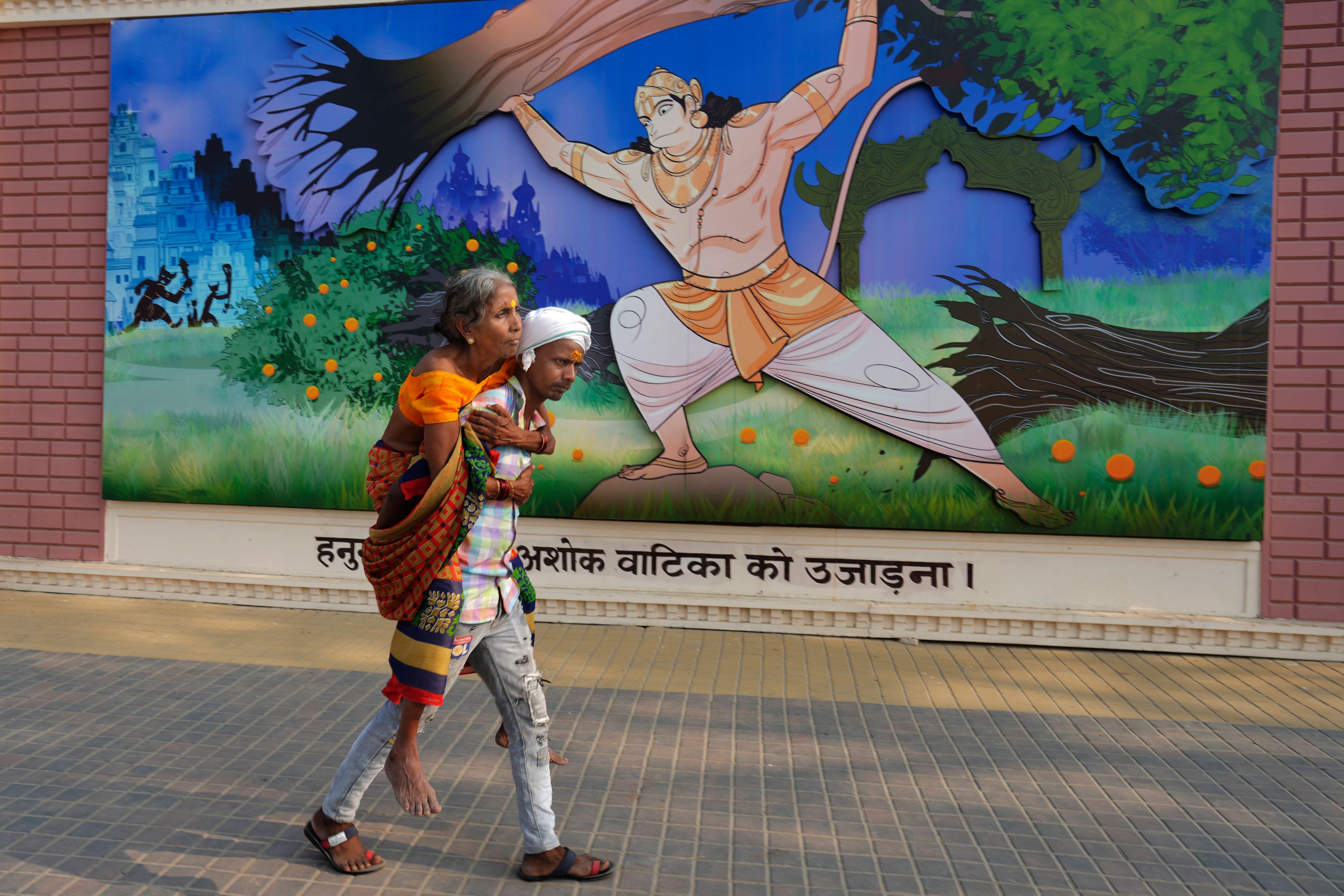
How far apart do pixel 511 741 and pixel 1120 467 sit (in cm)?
482

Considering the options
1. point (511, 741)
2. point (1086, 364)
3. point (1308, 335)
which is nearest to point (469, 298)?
point (511, 741)

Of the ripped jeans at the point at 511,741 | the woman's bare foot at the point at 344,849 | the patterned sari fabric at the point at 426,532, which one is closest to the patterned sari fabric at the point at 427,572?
the patterned sari fabric at the point at 426,532

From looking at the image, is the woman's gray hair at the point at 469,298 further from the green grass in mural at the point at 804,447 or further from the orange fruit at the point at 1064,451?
the orange fruit at the point at 1064,451

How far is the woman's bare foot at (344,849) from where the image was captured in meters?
3.06

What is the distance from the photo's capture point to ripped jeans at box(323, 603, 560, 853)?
305cm

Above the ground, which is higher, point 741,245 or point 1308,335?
point 741,245

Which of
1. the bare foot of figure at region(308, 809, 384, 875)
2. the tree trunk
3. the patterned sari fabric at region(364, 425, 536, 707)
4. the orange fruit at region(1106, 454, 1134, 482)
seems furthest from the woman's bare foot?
the orange fruit at region(1106, 454, 1134, 482)

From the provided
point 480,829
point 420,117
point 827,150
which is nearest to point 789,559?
point 827,150

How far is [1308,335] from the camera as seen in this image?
244 inches

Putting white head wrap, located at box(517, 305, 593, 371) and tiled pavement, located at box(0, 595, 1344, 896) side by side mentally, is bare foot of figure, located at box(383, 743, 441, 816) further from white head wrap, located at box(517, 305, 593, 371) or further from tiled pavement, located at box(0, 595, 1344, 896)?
white head wrap, located at box(517, 305, 593, 371)

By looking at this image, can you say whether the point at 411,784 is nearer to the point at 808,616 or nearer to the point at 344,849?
the point at 344,849

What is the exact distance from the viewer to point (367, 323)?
7207 millimetres

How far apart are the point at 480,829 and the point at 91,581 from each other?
5642 millimetres

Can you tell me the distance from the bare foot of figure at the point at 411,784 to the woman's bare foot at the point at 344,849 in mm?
286
